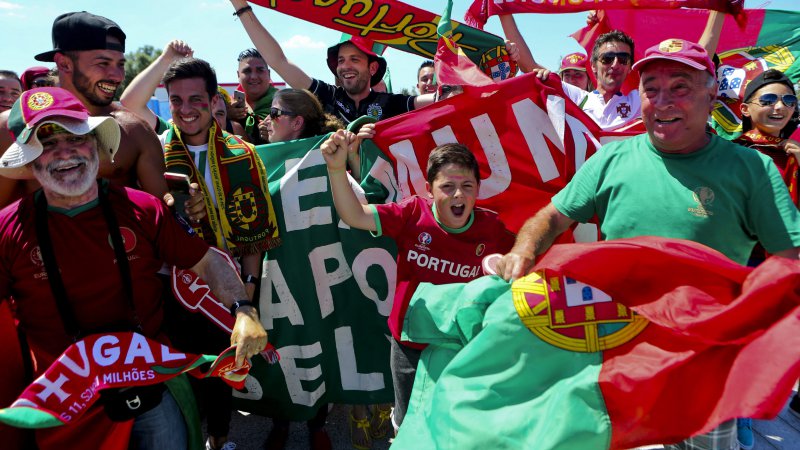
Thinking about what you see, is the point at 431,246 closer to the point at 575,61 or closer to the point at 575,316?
the point at 575,316

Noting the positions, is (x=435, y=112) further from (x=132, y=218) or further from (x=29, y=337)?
(x=29, y=337)

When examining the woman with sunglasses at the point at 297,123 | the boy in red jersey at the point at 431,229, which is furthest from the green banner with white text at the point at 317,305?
the boy in red jersey at the point at 431,229

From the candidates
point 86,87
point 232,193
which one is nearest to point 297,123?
point 232,193

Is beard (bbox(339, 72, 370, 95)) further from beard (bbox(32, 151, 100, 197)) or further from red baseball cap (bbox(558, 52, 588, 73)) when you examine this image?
red baseball cap (bbox(558, 52, 588, 73))

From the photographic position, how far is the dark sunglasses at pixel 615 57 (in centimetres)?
425

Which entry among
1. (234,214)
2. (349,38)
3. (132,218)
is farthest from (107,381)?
(349,38)

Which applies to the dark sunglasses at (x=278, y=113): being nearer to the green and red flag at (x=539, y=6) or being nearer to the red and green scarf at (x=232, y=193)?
the red and green scarf at (x=232, y=193)

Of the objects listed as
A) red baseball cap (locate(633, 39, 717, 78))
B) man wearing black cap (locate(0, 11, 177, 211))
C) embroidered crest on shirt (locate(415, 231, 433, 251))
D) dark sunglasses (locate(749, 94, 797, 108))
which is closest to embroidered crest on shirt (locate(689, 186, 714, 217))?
red baseball cap (locate(633, 39, 717, 78))

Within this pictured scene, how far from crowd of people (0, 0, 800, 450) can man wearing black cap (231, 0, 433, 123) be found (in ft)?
2.01

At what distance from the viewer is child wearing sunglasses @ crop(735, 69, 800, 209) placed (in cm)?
389

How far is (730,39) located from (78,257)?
698 cm

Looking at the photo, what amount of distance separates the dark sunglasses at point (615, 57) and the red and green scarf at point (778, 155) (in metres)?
1.01

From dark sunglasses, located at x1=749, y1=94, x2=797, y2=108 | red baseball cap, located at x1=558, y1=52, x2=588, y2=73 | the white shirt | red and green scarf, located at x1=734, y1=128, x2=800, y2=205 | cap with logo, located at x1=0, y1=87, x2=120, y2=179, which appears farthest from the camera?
red baseball cap, located at x1=558, y1=52, x2=588, y2=73

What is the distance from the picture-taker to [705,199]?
91.2 inches
